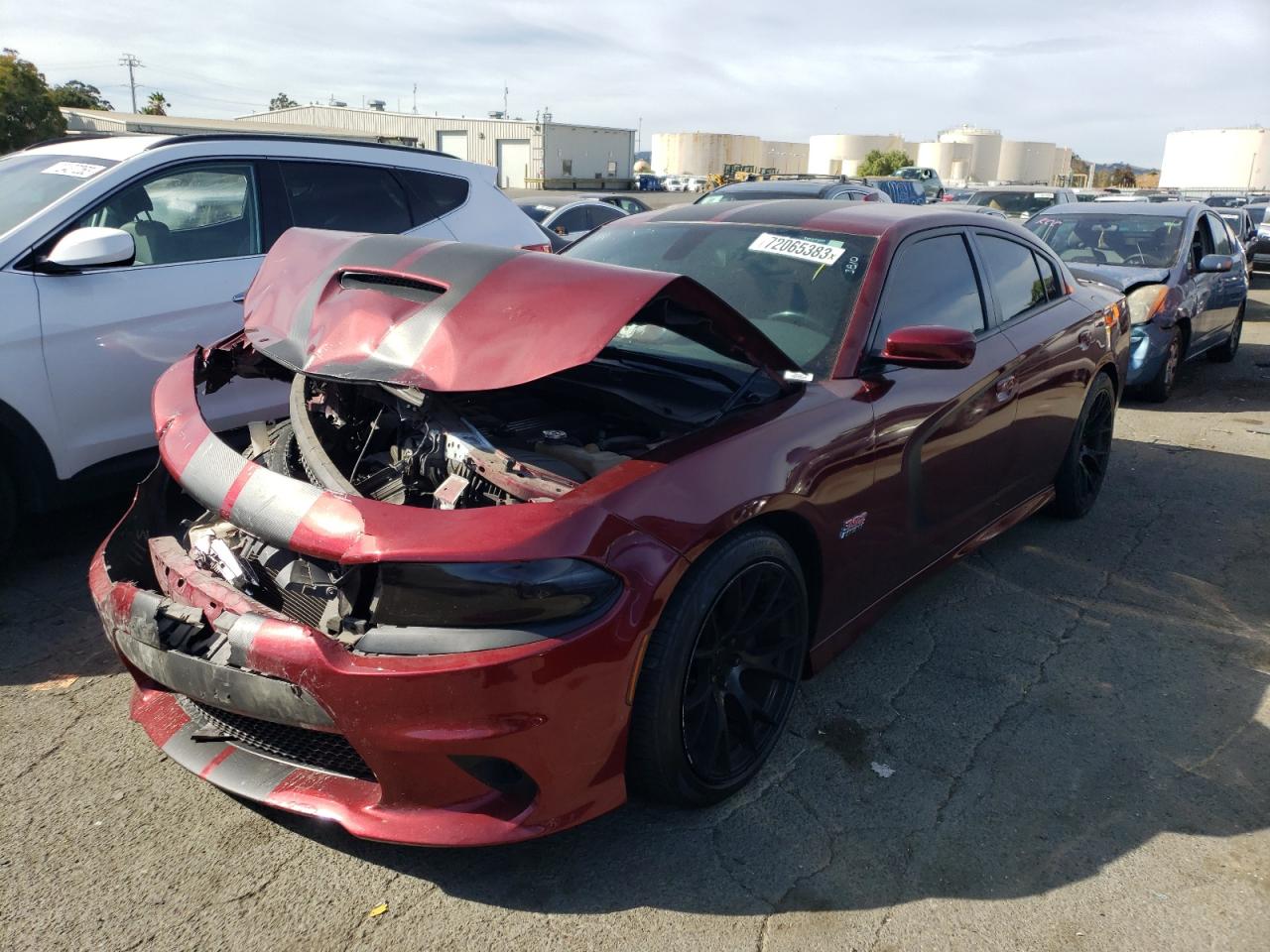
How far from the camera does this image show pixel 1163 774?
3.01 metres

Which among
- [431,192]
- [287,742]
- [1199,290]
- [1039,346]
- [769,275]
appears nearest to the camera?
[287,742]

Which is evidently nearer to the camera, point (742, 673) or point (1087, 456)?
point (742, 673)

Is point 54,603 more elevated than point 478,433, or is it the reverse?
point 478,433

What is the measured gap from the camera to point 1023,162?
100688 millimetres

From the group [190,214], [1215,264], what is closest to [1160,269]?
[1215,264]

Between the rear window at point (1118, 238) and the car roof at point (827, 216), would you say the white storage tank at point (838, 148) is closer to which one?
the rear window at point (1118, 238)

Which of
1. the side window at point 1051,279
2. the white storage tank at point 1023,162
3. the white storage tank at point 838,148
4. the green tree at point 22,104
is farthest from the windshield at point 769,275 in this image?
the white storage tank at point 1023,162

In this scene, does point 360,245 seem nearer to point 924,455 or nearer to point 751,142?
point 924,455

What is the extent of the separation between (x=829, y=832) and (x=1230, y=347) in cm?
986

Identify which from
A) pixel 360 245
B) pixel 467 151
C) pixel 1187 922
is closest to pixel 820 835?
pixel 1187 922

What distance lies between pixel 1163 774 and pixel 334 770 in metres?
2.51

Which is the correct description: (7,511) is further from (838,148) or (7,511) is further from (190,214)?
(838,148)

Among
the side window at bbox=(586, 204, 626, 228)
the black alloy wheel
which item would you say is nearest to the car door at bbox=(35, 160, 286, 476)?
the black alloy wheel

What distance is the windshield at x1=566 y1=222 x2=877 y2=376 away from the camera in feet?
10.8
